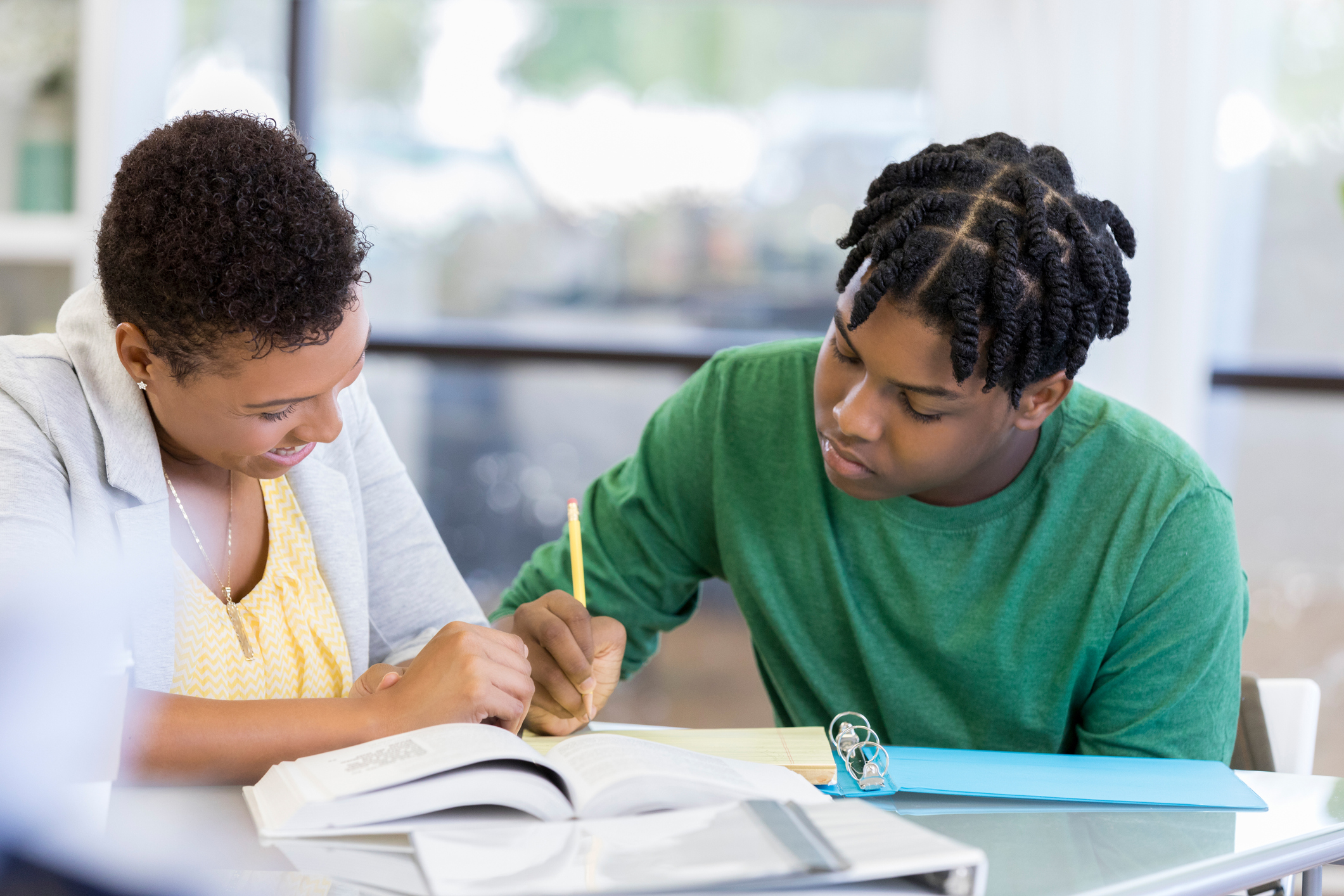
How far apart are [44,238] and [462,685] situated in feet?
6.81

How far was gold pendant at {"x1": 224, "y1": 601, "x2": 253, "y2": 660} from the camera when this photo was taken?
1081mm

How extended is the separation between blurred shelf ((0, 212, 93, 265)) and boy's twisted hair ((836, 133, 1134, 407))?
1.98 meters

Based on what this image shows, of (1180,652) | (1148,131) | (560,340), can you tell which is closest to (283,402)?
(1180,652)

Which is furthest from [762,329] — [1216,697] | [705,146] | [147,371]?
[147,371]

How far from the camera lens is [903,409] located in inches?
44.8

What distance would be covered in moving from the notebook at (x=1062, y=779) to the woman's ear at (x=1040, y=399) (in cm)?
33

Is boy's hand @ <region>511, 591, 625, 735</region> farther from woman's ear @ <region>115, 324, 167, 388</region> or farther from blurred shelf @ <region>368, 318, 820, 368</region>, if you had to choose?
blurred shelf @ <region>368, 318, 820, 368</region>

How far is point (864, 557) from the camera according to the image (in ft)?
4.32

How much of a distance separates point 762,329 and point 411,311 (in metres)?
Answer: 0.87

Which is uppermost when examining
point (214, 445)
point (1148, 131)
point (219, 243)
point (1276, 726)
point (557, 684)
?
point (1148, 131)

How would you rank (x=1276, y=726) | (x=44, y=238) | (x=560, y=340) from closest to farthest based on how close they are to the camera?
(x=1276, y=726), (x=44, y=238), (x=560, y=340)

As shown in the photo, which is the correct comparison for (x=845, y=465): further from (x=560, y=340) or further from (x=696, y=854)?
(x=560, y=340)

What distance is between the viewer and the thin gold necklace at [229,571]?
1085mm

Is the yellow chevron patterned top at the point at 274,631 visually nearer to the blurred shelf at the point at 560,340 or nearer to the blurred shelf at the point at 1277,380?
the blurred shelf at the point at 560,340
